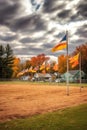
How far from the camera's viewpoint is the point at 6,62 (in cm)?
12400

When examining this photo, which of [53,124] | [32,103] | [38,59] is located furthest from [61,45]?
[38,59]

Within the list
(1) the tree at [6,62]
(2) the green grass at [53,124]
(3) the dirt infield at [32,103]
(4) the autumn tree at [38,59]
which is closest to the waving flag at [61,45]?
(3) the dirt infield at [32,103]

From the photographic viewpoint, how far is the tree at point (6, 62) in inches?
4695

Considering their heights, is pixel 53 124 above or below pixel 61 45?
below

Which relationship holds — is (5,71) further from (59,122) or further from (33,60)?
(59,122)

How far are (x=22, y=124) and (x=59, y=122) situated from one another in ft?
5.22

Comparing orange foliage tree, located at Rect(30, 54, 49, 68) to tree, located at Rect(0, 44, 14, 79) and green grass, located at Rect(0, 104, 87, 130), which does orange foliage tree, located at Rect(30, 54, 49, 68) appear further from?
green grass, located at Rect(0, 104, 87, 130)

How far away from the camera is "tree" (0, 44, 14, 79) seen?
119 m

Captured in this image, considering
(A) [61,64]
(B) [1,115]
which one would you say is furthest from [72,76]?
(B) [1,115]

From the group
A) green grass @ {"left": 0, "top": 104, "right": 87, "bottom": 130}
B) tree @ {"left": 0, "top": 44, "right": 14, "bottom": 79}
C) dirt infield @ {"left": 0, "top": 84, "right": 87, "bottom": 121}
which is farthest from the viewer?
tree @ {"left": 0, "top": 44, "right": 14, "bottom": 79}

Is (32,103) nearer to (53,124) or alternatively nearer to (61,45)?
(53,124)

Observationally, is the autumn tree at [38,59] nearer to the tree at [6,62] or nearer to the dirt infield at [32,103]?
the tree at [6,62]

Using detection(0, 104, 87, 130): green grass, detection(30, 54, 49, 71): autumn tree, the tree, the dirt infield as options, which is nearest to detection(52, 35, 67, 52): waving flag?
the dirt infield

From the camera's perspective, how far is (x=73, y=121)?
487 inches
